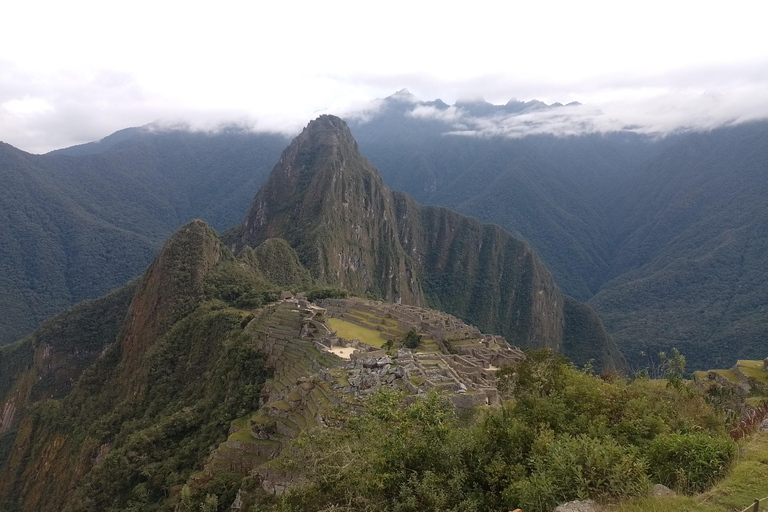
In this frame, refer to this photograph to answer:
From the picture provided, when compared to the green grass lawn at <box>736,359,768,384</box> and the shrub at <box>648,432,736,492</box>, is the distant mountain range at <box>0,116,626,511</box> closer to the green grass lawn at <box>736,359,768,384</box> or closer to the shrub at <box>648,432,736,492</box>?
the shrub at <box>648,432,736,492</box>

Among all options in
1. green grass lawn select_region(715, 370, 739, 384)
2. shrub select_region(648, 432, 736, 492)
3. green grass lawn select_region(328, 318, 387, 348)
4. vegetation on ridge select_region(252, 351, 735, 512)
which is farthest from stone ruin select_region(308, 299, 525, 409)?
green grass lawn select_region(715, 370, 739, 384)

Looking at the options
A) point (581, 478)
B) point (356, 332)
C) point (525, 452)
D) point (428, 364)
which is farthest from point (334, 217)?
point (581, 478)

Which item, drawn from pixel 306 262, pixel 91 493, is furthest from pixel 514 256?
pixel 91 493

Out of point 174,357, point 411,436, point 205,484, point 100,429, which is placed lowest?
point 100,429

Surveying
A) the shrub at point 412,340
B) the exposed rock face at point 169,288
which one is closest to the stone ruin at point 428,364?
the shrub at point 412,340

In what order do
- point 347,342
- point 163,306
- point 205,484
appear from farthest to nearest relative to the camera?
point 163,306
point 347,342
point 205,484

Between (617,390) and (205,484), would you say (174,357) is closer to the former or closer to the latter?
(205,484)

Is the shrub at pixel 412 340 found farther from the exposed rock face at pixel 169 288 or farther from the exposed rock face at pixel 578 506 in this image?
the exposed rock face at pixel 578 506
